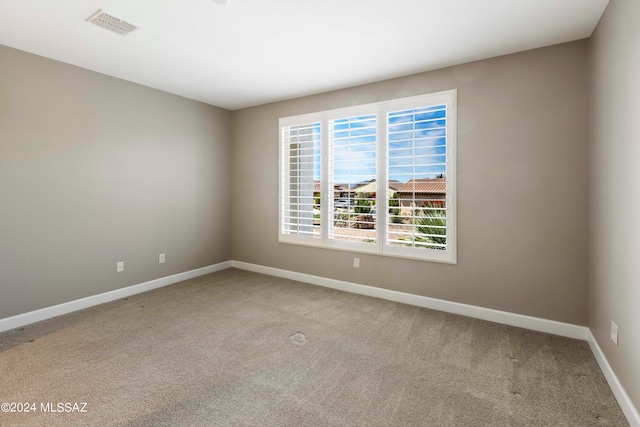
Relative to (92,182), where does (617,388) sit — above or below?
below

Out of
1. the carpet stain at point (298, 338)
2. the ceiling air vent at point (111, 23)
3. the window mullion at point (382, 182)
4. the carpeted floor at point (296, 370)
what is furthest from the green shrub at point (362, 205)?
the ceiling air vent at point (111, 23)

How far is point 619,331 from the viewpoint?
191 centimetres

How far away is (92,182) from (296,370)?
3.06 meters

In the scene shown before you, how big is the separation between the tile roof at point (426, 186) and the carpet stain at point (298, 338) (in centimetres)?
188

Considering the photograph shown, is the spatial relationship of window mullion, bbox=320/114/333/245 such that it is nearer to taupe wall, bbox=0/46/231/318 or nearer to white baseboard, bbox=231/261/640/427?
white baseboard, bbox=231/261/640/427

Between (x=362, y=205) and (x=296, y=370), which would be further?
(x=362, y=205)

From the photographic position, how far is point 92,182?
3.42 m

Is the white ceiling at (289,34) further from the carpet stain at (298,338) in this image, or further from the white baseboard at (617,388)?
the carpet stain at (298,338)

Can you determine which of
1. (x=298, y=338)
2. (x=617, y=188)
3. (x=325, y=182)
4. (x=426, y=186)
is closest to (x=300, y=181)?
(x=325, y=182)

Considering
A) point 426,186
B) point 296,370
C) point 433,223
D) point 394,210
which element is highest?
point 426,186

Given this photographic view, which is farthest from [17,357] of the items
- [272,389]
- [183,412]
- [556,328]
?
[556,328]

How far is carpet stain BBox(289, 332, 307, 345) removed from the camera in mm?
2625

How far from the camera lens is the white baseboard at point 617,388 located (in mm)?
1653

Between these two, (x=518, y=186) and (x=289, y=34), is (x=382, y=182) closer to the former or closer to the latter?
(x=518, y=186)
